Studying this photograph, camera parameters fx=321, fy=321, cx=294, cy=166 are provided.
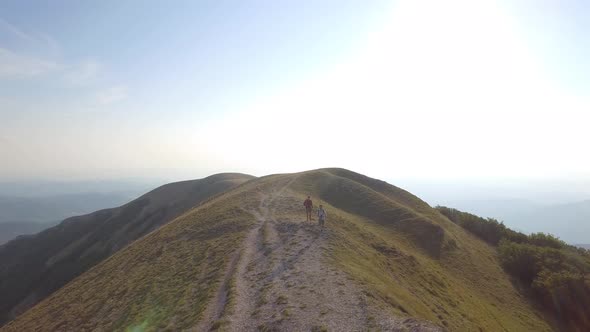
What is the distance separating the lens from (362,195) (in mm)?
64688

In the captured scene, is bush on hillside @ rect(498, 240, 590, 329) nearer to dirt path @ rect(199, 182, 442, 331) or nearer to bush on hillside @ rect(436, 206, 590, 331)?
bush on hillside @ rect(436, 206, 590, 331)

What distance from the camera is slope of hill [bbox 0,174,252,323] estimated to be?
85.4 metres

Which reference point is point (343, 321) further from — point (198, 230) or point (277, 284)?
point (198, 230)

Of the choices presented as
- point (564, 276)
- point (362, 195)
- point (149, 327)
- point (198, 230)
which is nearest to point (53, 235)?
point (198, 230)

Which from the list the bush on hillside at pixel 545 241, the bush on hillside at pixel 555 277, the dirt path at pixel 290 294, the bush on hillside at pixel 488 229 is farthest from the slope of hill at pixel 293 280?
the bush on hillside at pixel 545 241

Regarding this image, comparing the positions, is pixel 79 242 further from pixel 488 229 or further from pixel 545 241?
pixel 545 241

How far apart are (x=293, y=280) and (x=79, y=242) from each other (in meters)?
111

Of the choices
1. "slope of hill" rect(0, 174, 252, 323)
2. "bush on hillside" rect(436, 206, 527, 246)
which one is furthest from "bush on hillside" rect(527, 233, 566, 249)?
"slope of hill" rect(0, 174, 252, 323)

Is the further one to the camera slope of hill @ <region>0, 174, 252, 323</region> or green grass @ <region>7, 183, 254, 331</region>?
slope of hill @ <region>0, 174, 252, 323</region>

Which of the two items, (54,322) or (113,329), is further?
(54,322)

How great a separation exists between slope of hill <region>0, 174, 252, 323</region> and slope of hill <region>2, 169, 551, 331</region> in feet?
164

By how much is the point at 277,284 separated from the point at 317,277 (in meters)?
3.06

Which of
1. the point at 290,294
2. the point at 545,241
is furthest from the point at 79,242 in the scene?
the point at 545,241

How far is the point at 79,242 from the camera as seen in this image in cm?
10669
